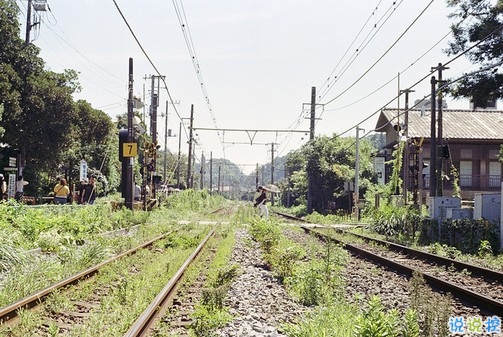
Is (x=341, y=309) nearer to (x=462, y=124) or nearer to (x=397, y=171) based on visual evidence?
(x=397, y=171)

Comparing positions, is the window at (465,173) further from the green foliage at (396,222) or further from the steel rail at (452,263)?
the steel rail at (452,263)

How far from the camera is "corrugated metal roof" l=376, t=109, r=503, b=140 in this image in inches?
1626

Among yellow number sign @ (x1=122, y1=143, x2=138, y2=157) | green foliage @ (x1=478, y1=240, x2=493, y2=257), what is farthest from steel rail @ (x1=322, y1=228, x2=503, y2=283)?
yellow number sign @ (x1=122, y1=143, x2=138, y2=157)

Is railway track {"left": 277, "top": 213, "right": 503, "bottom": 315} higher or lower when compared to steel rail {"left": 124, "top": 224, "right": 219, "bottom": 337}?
lower

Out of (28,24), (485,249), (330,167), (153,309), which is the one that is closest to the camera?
(153,309)

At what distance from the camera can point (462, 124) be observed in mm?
43844

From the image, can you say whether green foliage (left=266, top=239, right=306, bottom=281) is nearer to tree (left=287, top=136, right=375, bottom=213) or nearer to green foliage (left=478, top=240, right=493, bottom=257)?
green foliage (left=478, top=240, right=493, bottom=257)

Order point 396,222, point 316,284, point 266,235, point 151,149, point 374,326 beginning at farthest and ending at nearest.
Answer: point 151,149
point 396,222
point 266,235
point 316,284
point 374,326

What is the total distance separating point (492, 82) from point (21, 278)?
1627 centimetres

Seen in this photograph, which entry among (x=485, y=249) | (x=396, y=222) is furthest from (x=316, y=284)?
(x=396, y=222)

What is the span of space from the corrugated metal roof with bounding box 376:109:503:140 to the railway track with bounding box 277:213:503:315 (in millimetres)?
25197

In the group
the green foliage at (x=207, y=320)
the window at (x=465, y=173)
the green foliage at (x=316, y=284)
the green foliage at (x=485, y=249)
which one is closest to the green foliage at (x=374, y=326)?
the green foliage at (x=207, y=320)

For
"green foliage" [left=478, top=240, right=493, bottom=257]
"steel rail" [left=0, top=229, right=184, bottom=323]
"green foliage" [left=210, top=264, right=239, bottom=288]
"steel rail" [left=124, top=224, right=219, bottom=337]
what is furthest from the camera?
"green foliage" [left=478, top=240, right=493, bottom=257]

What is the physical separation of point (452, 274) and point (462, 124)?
3416cm
